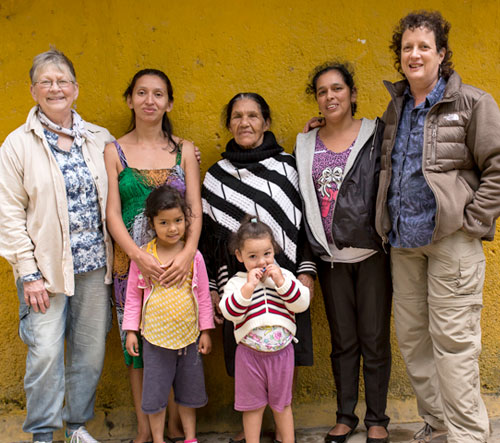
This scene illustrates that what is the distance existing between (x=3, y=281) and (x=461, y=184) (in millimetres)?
2828

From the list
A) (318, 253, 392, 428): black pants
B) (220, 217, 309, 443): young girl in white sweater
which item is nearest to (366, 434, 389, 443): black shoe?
(318, 253, 392, 428): black pants

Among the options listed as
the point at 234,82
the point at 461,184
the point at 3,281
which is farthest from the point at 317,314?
the point at 3,281

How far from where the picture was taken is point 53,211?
116 inches

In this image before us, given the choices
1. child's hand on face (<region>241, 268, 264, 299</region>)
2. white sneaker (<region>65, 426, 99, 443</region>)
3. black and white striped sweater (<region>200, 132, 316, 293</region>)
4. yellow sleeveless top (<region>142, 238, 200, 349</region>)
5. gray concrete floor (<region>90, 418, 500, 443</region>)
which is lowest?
gray concrete floor (<region>90, 418, 500, 443</region>)

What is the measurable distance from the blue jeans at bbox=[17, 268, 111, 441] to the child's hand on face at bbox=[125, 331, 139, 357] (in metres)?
0.22

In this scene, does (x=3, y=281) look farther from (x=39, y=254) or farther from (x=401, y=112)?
(x=401, y=112)

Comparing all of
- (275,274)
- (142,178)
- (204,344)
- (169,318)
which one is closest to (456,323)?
(275,274)

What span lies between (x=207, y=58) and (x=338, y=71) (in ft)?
3.02

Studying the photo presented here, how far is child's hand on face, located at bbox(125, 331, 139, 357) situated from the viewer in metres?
3.05

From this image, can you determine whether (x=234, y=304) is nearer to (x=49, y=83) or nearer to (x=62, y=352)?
(x=62, y=352)

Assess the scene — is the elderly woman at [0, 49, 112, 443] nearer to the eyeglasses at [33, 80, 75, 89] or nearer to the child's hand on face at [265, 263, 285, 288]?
the eyeglasses at [33, 80, 75, 89]

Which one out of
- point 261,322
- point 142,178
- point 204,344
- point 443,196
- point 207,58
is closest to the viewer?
point 443,196

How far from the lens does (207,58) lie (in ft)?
12.0

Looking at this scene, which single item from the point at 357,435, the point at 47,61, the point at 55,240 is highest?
the point at 47,61
